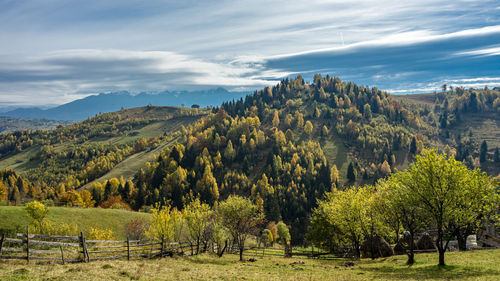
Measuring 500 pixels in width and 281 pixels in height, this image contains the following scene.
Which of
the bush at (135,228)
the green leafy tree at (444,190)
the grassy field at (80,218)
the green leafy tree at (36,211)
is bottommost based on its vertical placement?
the bush at (135,228)

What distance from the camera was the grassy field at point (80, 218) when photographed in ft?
211

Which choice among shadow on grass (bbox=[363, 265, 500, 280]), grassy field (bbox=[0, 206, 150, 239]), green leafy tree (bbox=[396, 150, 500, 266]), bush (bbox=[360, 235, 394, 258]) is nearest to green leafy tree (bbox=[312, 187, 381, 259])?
bush (bbox=[360, 235, 394, 258])

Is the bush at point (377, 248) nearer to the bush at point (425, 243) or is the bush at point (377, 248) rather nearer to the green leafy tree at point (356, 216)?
the green leafy tree at point (356, 216)

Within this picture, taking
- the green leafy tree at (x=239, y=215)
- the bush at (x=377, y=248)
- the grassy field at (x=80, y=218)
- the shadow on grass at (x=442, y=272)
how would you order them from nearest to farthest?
the shadow on grass at (x=442, y=272)
the green leafy tree at (x=239, y=215)
the bush at (x=377, y=248)
the grassy field at (x=80, y=218)

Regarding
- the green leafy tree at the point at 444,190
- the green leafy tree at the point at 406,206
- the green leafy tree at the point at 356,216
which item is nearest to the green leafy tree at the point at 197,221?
the green leafy tree at the point at 356,216

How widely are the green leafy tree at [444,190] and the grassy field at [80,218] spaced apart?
249 feet

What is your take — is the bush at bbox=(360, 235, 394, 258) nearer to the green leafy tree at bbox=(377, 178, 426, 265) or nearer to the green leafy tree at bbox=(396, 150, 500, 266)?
the green leafy tree at bbox=(377, 178, 426, 265)

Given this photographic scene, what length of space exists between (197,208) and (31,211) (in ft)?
113

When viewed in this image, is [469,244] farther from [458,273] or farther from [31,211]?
[31,211]

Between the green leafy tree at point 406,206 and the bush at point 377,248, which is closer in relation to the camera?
the green leafy tree at point 406,206

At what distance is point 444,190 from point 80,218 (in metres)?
84.0

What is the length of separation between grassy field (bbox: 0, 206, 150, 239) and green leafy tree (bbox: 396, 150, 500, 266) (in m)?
75.9

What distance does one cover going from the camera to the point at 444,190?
33125 mm

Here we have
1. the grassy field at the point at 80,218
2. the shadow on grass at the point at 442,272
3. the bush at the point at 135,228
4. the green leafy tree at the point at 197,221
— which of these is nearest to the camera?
the shadow on grass at the point at 442,272
